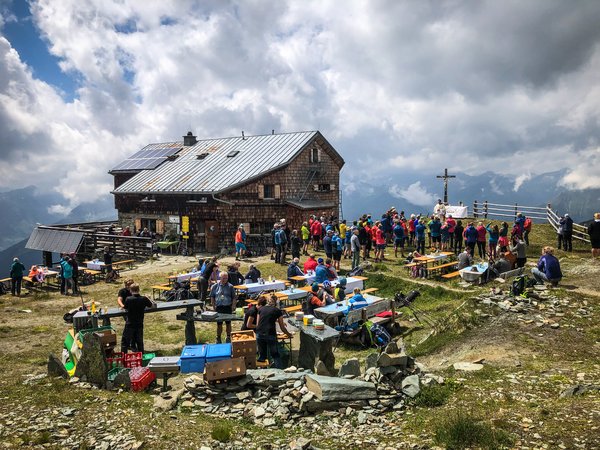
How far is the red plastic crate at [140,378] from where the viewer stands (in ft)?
31.0

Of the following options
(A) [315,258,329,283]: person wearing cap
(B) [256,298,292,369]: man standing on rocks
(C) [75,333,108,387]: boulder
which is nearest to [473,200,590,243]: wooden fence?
(A) [315,258,329,283]: person wearing cap

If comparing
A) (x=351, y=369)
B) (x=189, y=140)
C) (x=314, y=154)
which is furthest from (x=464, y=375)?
(x=189, y=140)

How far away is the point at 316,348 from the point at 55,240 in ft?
89.9

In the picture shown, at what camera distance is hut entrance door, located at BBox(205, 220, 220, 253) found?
31828 mm

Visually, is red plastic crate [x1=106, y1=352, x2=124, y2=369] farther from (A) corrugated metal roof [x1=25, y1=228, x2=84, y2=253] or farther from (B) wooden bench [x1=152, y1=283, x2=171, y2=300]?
(A) corrugated metal roof [x1=25, y1=228, x2=84, y2=253]

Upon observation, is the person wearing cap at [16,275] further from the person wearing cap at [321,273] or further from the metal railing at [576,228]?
the metal railing at [576,228]

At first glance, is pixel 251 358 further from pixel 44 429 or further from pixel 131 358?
pixel 44 429

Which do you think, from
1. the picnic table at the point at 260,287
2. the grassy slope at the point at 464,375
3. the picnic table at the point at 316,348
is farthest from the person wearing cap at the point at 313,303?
the picnic table at the point at 316,348

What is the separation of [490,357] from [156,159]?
36190 mm

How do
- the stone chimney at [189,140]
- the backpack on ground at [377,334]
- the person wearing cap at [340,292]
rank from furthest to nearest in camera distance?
the stone chimney at [189,140] → the person wearing cap at [340,292] → the backpack on ground at [377,334]

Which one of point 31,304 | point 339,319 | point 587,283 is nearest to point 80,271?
point 31,304

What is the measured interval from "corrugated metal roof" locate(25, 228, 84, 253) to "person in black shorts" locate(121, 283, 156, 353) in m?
21.2

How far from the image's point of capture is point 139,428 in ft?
24.9

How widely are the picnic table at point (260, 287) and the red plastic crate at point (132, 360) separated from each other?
5.78m
